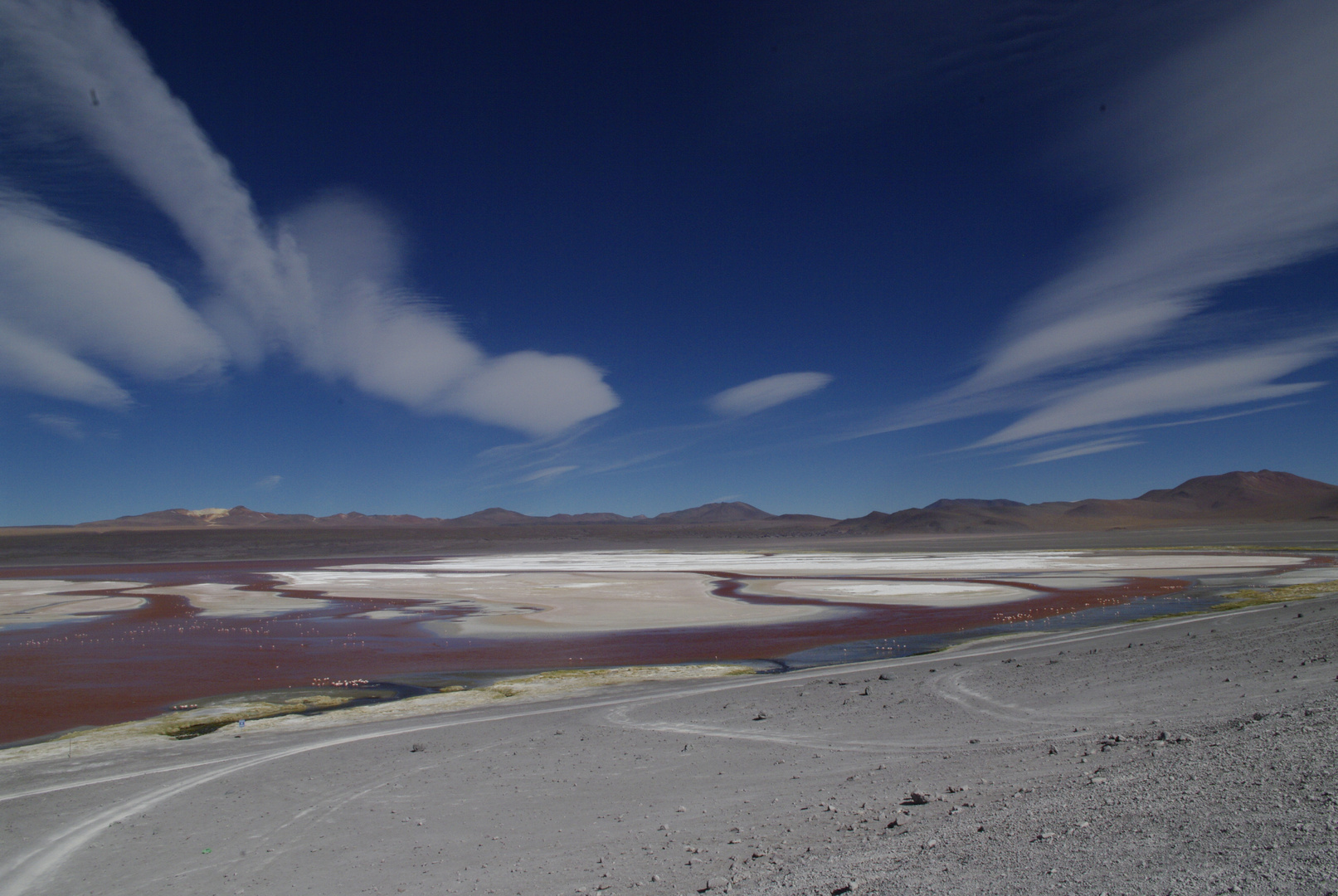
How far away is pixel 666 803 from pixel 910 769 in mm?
2589

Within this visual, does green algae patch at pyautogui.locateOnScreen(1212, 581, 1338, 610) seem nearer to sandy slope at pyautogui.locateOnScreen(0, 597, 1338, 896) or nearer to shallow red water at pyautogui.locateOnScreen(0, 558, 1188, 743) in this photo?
shallow red water at pyautogui.locateOnScreen(0, 558, 1188, 743)

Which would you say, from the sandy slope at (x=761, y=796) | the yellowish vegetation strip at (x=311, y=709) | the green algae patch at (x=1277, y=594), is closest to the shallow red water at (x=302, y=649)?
the yellowish vegetation strip at (x=311, y=709)

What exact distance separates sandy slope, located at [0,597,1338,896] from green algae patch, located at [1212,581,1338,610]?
13.3m

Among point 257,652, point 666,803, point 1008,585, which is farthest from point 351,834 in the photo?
point 1008,585

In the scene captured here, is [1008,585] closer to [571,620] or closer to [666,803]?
[571,620]

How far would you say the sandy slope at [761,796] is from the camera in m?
4.88

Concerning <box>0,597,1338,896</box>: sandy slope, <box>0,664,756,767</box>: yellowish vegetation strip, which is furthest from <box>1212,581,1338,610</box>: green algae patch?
<box>0,664,756,767</box>: yellowish vegetation strip

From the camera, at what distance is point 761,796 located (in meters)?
7.19

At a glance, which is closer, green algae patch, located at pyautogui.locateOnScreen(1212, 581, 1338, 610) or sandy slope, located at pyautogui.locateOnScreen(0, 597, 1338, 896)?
sandy slope, located at pyautogui.locateOnScreen(0, 597, 1338, 896)

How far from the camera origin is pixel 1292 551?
180 ft

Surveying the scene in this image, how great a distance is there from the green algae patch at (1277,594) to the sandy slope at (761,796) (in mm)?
13308

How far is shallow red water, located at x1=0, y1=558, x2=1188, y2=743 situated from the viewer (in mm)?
15570

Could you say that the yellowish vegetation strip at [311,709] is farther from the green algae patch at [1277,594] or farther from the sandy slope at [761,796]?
the green algae patch at [1277,594]

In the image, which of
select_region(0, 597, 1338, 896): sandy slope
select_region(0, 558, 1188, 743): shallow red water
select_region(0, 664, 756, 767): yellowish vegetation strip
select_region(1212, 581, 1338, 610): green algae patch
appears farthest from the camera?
select_region(1212, 581, 1338, 610): green algae patch
